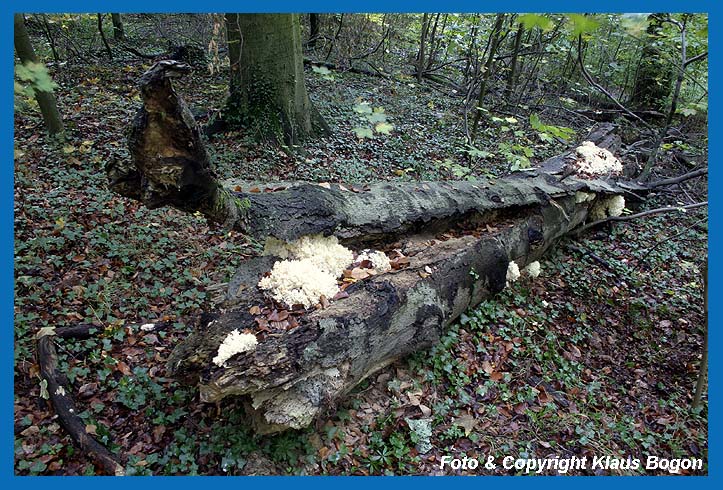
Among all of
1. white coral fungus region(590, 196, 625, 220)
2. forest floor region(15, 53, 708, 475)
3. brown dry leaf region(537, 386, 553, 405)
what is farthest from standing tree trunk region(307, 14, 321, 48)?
brown dry leaf region(537, 386, 553, 405)

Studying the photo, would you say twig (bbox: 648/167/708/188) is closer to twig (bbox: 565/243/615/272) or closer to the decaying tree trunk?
twig (bbox: 565/243/615/272)

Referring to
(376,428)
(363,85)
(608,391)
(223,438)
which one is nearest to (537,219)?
(608,391)

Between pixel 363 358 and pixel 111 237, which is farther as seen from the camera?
pixel 111 237

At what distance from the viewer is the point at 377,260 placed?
3.84 meters

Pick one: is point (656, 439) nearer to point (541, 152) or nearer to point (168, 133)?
point (168, 133)

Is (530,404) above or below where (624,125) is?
below

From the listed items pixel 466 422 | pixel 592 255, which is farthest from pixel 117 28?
pixel 466 422

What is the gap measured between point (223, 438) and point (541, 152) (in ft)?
26.9

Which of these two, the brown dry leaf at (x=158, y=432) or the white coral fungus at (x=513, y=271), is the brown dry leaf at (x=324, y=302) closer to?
the brown dry leaf at (x=158, y=432)

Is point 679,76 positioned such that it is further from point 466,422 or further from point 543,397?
point 466,422

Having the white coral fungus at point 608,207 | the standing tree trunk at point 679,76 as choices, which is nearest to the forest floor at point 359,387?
the white coral fungus at point 608,207

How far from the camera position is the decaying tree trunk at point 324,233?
2.76m

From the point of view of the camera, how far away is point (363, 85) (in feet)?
34.6

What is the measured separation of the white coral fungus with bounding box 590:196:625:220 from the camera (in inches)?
258
